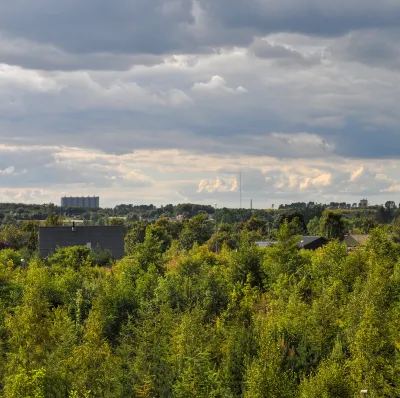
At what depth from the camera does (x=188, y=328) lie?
5791cm

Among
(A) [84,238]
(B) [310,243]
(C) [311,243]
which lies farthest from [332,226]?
(A) [84,238]

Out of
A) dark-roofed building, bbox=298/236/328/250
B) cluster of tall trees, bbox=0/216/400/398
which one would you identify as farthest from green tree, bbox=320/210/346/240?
cluster of tall trees, bbox=0/216/400/398

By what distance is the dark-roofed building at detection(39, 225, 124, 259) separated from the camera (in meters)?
115

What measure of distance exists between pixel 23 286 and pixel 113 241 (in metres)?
36.2

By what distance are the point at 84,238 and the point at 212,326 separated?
50555 millimetres

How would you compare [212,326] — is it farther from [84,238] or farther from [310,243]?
[310,243]

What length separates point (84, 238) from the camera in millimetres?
116250

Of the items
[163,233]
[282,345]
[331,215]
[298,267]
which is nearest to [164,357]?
[282,345]

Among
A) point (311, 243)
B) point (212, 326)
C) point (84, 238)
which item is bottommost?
point (212, 326)

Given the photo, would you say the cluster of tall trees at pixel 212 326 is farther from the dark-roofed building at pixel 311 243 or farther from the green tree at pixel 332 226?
the green tree at pixel 332 226

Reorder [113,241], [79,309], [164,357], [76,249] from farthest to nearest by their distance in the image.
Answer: [113,241] < [76,249] < [79,309] < [164,357]

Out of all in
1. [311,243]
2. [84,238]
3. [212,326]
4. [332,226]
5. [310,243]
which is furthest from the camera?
[332,226]

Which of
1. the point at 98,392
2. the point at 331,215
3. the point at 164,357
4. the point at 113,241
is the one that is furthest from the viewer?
the point at 331,215

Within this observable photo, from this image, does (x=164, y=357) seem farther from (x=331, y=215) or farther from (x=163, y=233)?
(x=331, y=215)
